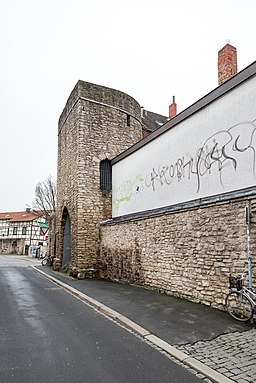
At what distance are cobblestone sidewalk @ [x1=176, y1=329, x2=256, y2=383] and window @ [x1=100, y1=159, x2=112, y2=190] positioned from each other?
11300 millimetres

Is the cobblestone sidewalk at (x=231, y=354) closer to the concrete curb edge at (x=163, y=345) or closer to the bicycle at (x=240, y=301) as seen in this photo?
the concrete curb edge at (x=163, y=345)

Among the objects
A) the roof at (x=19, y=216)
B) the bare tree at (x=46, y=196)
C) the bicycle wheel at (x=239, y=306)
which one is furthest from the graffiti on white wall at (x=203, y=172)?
the roof at (x=19, y=216)

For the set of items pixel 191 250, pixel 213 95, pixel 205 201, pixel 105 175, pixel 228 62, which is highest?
pixel 228 62

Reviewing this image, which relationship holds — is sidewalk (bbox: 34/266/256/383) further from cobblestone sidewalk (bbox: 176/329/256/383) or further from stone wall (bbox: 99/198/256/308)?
stone wall (bbox: 99/198/256/308)

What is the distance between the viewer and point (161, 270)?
995 cm

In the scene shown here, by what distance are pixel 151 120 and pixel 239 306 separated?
68.3 ft

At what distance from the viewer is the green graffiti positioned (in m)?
13.1

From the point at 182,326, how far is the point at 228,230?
2.47 metres

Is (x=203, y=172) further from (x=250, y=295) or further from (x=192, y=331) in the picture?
(x=192, y=331)

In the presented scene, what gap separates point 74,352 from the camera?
15.3ft

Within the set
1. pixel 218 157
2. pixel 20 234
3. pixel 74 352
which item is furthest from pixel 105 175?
pixel 20 234

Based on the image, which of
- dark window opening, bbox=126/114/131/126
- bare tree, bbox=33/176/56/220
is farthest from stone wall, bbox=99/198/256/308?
bare tree, bbox=33/176/56/220

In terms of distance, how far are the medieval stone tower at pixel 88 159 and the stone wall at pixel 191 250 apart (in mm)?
2977

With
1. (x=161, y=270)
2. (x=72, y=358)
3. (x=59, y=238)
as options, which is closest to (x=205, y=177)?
(x=161, y=270)
